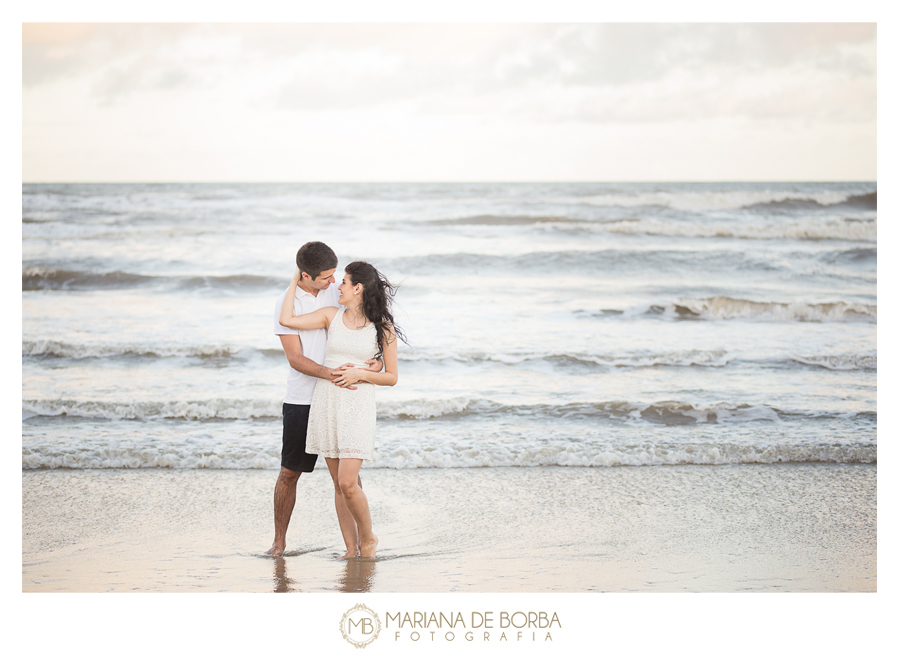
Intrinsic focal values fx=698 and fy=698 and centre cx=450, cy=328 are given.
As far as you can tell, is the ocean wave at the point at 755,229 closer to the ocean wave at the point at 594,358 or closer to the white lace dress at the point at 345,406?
the ocean wave at the point at 594,358

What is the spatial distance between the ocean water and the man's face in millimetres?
1768

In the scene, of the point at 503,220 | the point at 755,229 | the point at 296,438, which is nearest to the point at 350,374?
the point at 296,438

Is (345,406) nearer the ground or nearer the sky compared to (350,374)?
nearer the ground

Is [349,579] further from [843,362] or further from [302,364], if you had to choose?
[843,362]

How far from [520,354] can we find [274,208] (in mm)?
6039

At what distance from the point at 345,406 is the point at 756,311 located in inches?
255

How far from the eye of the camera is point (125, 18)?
13.9ft

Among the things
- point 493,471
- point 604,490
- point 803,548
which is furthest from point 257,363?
point 803,548

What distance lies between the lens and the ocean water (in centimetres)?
488

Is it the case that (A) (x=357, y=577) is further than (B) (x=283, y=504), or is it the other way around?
(B) (x=283, y=504)

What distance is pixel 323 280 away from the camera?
9.91ft
